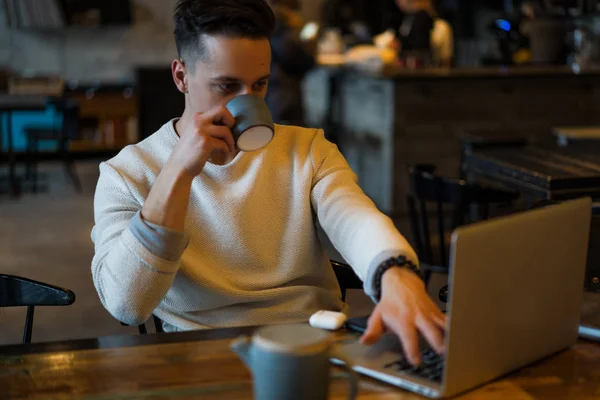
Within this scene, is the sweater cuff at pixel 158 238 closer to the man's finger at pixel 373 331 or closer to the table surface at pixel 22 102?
the man's finger at pixel 373 331

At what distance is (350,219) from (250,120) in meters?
0.29

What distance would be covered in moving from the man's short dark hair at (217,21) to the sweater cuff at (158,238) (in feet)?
1.33

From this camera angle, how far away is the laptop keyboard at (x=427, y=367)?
47.6 inches

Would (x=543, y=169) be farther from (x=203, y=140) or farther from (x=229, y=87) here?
(x=203, y=140)

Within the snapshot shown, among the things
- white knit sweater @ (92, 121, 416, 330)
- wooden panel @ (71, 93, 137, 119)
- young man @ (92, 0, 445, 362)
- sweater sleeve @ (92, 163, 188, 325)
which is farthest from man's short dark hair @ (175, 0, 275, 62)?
wooden panel @ (71, 93, 137, 119)

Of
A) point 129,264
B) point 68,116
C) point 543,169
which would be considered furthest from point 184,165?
point 68,116

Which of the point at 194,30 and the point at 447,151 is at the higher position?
the point at 194,30

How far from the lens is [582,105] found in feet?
21.4

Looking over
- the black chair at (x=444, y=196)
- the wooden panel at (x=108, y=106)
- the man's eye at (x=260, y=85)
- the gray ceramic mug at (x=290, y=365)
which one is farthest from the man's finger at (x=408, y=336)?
the wooden panel at (x=108, y=106)

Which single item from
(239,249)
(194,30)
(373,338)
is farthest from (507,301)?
(194,30)

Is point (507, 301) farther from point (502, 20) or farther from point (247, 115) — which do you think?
point (502, 20)

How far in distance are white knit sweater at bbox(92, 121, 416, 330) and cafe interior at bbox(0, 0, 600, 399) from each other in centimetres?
6

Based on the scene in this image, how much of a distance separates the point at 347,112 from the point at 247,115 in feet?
18.7

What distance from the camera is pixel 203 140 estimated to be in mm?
1463
